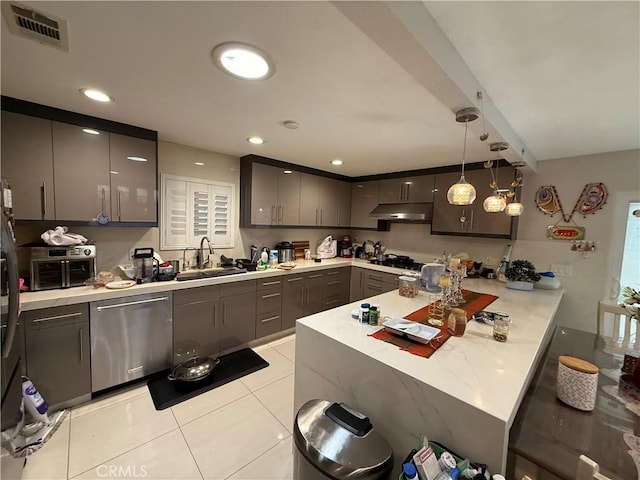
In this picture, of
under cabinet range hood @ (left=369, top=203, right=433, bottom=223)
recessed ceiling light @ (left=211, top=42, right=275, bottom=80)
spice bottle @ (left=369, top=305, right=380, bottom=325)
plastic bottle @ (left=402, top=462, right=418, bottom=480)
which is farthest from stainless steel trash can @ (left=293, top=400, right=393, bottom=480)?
under cabinet range hood @ (left=369, top=203, right=433, bottom=223)

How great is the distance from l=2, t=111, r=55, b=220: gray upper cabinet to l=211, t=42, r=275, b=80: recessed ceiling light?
1673 millimetres

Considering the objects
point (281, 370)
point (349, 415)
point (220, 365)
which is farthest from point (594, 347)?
point (220, 365)

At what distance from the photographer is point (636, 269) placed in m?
2.46

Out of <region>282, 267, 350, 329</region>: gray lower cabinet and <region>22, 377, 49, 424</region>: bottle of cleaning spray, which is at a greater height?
<region>282, 267, 350, 329</region>: gray lower cabinet

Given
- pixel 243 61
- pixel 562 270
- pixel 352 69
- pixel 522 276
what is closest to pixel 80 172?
pixel 243 61

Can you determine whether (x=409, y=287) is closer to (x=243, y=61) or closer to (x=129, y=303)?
(x=243, y=61)

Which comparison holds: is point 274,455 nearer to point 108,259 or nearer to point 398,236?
point 108,259

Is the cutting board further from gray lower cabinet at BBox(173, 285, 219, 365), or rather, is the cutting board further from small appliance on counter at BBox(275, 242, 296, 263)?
gray lower cabinet at BBox(173, 285, 219, 365)

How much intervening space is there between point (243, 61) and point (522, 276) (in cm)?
320

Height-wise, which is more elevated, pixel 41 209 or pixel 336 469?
pixel 41 209

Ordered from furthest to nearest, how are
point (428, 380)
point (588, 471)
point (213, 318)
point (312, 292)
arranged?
point (312, 292) < point (213, 318) < point (428, 380) < point (588, 471)

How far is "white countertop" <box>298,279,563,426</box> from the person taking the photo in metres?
0.98

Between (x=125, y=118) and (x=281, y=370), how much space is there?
2716 mm

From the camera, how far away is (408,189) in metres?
3.74
